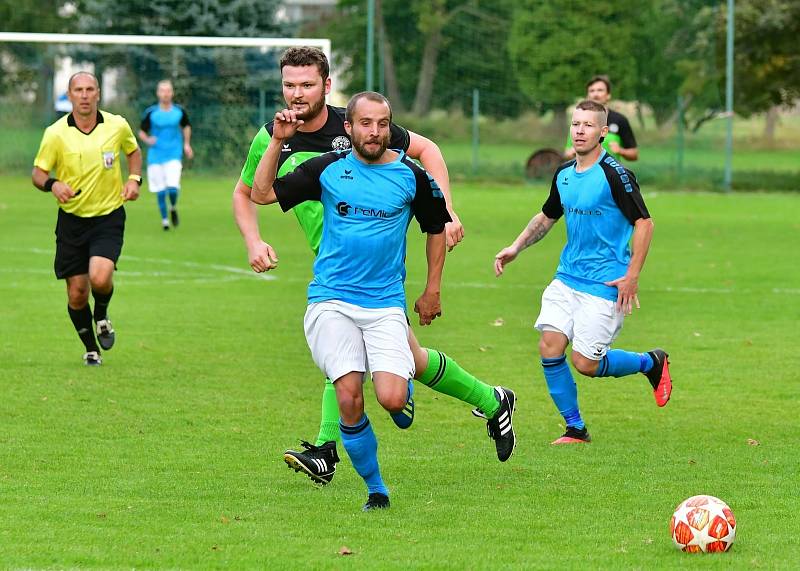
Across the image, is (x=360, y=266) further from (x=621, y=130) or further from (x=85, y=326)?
(x=621, y=130)

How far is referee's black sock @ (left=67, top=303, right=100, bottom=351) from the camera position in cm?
1177

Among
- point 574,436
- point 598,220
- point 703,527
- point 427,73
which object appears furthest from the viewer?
point 427,73

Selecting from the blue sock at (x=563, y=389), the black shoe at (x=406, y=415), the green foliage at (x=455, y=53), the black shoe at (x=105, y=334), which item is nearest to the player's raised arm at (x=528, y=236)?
the blue sock at (x=563, y=389)

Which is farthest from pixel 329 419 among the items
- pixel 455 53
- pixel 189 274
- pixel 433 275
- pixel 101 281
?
pixel 455 53

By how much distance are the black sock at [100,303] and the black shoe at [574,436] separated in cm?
440

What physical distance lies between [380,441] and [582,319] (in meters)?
1.36

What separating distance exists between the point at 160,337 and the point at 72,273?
166 centimetres

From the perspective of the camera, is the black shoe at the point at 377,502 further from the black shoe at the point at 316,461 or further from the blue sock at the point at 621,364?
the blue sock at the point at 621,364

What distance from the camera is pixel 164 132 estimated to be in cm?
2459

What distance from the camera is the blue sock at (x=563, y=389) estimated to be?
8.83m

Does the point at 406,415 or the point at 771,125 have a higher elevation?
the point at 771,125

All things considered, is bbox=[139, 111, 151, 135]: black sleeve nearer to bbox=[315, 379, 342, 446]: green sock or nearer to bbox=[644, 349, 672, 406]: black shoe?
bbox=[644, 349, 672, 406]: black shoe

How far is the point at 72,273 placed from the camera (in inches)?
462

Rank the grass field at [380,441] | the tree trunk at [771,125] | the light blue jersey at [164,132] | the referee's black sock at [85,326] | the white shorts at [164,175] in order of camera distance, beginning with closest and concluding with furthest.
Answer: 1. the grass field at [380,441]
2. the referee's black sock at [85,326]
3. the white shorts at [164,175]
4. the light blue jersey at [164,132]
5. the tree trunk at [771,125]
